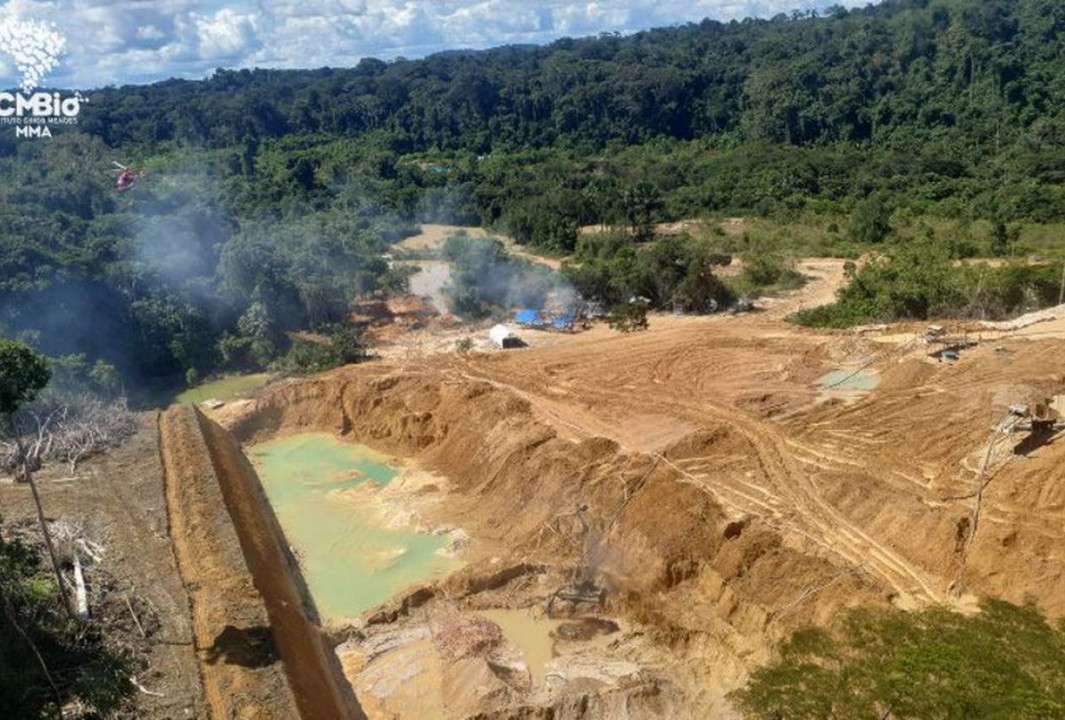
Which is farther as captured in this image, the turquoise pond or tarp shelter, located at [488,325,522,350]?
tarp shelter, located at [488,325,522,350]

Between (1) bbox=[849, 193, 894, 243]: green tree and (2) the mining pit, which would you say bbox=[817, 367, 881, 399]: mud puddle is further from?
(1) bbox=[849, 193, 894, 243]: green tree

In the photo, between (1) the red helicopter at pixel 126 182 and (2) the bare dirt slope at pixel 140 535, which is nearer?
(2) the bare dirt slope at pixel 140 535

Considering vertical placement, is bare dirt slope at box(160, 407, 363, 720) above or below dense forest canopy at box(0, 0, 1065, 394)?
below

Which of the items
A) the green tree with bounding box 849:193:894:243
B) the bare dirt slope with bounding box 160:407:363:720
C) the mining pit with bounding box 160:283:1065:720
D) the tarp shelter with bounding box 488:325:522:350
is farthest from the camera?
the green tree with bounding box 849:193:894:243

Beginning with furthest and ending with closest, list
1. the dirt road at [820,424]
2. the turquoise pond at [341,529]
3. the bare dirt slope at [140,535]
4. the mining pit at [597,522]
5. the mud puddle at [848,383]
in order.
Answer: the mud puddle at [848,383] → the turquoise pond at [341,529] → the dirt road at [820,424] → the mining pit at [597,522] → the bare dirt slope at [140,535]

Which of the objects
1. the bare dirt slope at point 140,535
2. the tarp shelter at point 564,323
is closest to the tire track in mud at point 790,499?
the tarp shelter at point 564,323

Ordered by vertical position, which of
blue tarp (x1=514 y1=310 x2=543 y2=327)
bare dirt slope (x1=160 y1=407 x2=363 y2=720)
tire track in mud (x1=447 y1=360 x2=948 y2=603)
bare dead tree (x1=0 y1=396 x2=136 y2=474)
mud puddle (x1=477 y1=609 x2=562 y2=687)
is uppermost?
blue tarp (x1=514 y1=310 x2=543 y2=327)

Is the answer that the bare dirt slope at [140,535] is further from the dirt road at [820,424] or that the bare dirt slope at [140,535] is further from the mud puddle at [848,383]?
the mud puddle at [848,383]

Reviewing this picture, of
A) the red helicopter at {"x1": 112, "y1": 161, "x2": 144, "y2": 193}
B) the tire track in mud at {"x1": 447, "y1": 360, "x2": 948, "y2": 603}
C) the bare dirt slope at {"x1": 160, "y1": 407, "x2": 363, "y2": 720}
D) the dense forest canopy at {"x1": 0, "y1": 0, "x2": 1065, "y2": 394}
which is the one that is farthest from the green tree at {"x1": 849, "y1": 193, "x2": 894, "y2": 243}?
the red helicopter at {"x1": 112, "y1": 161, "x2": 144, "y2": 193}
